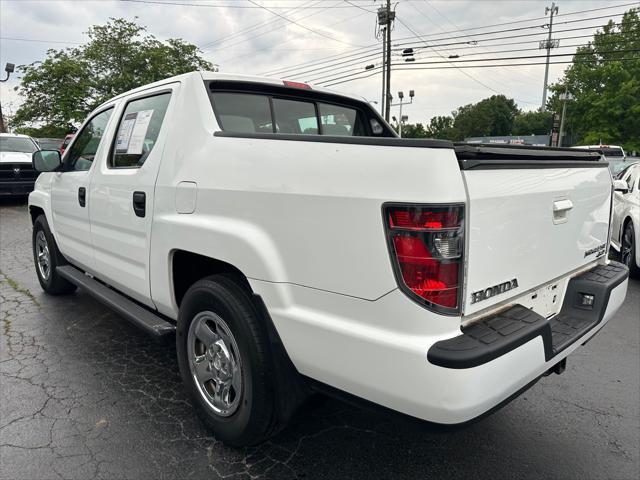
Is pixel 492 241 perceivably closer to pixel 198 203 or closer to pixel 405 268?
pixel 405 268

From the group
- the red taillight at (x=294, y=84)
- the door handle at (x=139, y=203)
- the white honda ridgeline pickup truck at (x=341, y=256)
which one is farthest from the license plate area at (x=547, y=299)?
the door handle at (x=139, y=203)

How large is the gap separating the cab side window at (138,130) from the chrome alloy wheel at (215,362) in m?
1.18

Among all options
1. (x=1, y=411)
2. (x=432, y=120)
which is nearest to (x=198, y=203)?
(x=1, y=411)

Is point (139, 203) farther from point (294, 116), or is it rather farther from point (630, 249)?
point (630, 249)

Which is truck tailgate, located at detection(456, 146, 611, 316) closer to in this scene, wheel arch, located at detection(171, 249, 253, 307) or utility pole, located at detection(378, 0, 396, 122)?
wheel arch, located at detection(171, 249, 253, 307)

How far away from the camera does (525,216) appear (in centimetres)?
197

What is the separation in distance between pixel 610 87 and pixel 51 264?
1621 inches

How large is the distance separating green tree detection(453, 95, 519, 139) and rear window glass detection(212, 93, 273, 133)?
95.1 m

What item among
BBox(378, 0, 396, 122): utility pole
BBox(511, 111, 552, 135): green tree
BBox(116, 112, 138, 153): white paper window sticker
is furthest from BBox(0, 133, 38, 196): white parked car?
BBox(511, 111, 552, 135): green tree

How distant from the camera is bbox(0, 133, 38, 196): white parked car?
1205 centimetres

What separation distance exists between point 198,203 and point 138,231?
742 mm

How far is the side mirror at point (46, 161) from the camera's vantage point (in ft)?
13.5

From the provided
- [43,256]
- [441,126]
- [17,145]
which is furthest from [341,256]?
[441,126]

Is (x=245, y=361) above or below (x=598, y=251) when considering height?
below
